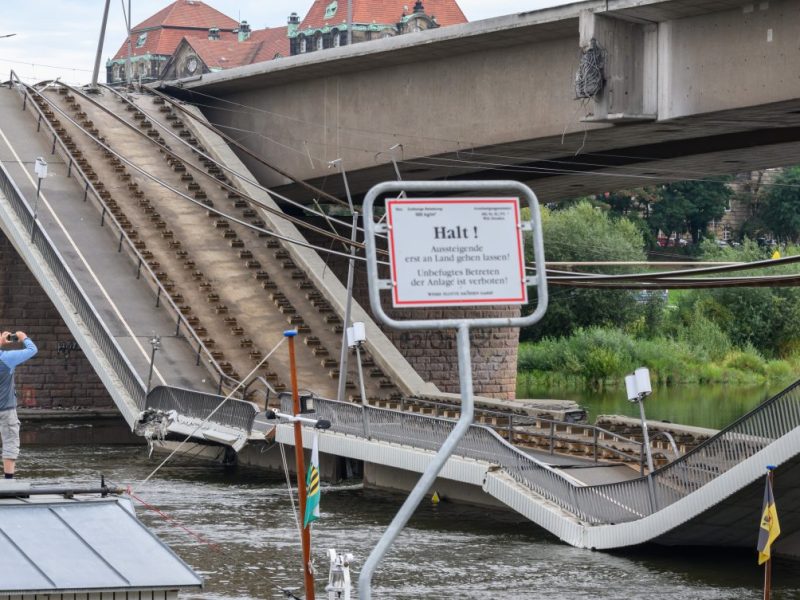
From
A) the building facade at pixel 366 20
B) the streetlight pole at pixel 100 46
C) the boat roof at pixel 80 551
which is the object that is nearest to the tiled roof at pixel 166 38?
the building facade at pixel 366 20

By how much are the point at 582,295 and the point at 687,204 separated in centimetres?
3720

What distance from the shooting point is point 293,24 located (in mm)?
141625

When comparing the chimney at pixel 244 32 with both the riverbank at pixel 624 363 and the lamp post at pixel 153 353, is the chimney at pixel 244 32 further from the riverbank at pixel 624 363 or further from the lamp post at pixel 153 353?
the lamp post at pixel 153 353

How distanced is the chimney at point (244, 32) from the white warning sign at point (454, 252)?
5673 inches

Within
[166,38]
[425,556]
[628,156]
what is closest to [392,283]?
[425,556]

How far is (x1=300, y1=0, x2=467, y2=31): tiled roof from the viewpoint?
428ft

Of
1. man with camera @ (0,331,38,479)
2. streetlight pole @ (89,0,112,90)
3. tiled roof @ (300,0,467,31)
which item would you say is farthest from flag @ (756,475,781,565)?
tiled roof @ (300,0,467,31)

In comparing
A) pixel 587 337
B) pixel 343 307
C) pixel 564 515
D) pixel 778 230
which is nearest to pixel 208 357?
pixel 343 307

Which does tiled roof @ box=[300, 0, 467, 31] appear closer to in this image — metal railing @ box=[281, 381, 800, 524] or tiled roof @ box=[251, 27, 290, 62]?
tiled roof @ box=[251, 27, 290, 62]

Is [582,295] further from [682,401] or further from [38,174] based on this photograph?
[38,174]

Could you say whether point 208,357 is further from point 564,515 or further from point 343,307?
point 564,515

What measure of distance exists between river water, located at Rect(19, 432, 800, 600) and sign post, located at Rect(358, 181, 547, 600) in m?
11.7

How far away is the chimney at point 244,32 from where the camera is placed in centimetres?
14962

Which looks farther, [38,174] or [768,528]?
[38,174]
